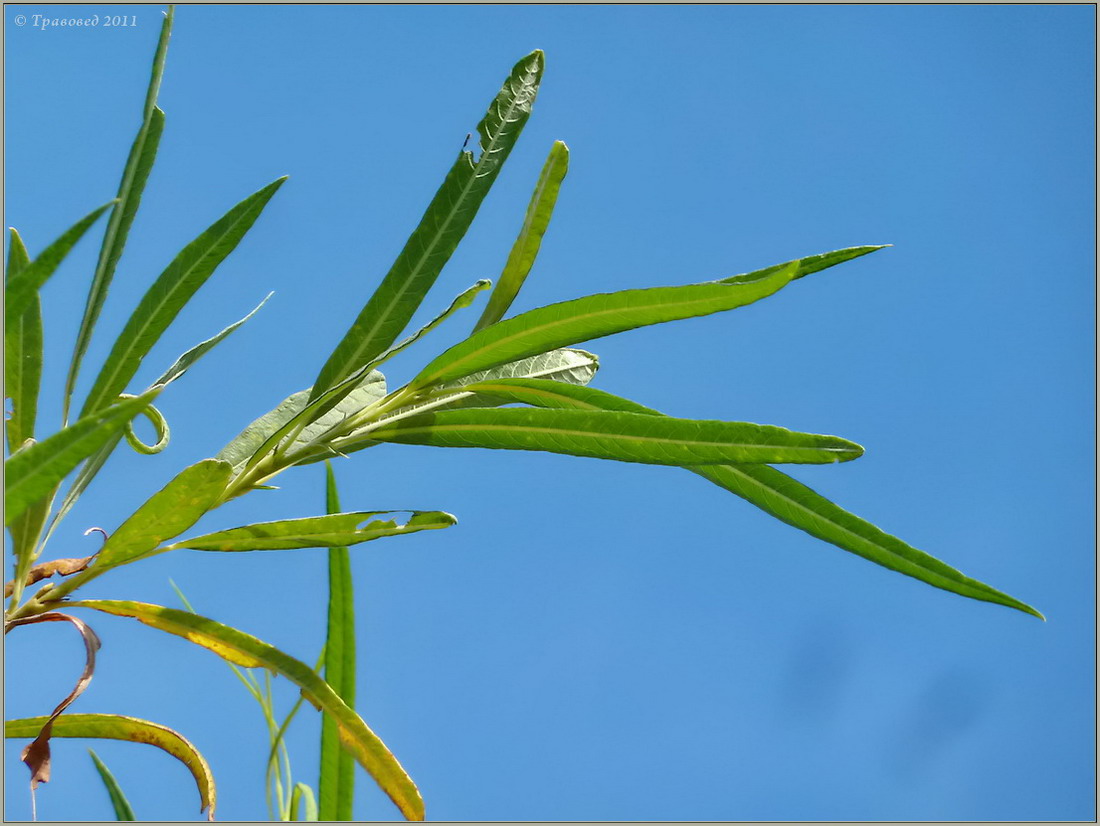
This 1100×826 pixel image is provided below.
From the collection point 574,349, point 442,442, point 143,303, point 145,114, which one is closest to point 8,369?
point 143,303

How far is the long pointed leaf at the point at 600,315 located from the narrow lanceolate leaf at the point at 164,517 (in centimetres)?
25

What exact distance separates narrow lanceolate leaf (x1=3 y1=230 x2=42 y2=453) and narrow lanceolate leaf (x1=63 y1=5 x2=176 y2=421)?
3cm

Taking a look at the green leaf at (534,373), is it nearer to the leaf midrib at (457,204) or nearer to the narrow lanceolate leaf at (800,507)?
the narrow lanceolate leaf at (800,507)

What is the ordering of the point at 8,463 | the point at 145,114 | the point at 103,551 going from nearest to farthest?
the point at 8,463, the point at 103,551, the point at 145,114

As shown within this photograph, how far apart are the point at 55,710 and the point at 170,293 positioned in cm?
43

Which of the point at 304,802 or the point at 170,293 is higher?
the point at 170,293

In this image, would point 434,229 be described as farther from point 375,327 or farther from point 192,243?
point 192,243

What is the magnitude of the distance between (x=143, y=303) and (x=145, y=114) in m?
0.20

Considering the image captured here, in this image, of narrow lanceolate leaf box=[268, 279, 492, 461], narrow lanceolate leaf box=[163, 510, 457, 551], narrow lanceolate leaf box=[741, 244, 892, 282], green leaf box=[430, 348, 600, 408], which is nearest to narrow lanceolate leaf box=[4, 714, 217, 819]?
narrow lanceolate leaf box=[163, 510, 457, 551]

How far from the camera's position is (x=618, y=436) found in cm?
84

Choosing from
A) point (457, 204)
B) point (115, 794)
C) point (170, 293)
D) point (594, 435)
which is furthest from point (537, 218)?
point (115, 794)

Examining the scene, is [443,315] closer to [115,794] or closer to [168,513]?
[168,513]

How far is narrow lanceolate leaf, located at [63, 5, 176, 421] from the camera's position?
3.06 ft

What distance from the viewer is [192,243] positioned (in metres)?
0.95
